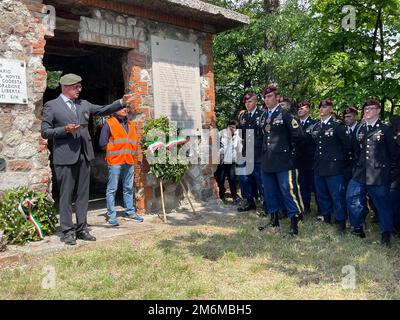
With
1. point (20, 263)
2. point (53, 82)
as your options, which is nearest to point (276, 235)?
point (20, 263)

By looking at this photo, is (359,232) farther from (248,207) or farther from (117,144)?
(117,144)

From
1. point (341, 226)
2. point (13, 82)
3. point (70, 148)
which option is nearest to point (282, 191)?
point (341, 226)

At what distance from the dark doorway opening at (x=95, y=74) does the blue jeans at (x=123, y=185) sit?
7.81ft

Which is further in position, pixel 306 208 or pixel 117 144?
pixel 306 208

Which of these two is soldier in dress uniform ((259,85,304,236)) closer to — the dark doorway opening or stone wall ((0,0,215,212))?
stone wall ((0,0,215,212))

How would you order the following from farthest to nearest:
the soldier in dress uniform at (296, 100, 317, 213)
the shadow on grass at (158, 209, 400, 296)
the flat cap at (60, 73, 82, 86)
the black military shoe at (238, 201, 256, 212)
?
the black military shoe at (238, 201, 256, 212)
the soldier in dress uniform at (296, 100, 317, 213)
the flat cap at (60, 73, 82, 86)
the shadow on grass at (158, 209, 400, 296)

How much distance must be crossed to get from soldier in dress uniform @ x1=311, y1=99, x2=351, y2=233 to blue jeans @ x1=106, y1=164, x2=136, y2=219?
2.67m

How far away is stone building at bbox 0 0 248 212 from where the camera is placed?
5.06 m

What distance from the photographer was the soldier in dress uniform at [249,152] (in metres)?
6.46

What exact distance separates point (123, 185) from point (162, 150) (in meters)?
0.77

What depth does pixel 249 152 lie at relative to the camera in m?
6.82

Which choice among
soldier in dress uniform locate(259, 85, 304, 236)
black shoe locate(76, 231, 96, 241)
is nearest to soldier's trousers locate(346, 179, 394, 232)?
soldier in dress uniform locate(259, 85, 304, 236)

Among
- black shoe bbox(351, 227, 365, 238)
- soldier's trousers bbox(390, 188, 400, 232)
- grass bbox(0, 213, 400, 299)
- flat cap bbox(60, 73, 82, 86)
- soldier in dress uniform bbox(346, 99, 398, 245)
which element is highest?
flat cap bbox(60, 73, 82, 86)

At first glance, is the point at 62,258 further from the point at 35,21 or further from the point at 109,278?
the point at 35,21
